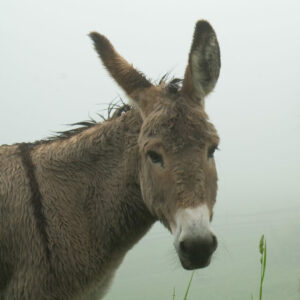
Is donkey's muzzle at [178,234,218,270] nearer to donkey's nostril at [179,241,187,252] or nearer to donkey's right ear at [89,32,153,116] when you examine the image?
donkey's nostril at [179,241,187,252]

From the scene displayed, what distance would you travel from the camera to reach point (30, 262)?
3.15 meters

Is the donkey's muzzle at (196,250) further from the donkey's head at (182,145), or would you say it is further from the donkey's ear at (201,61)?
the donkey's ear at (201,61)

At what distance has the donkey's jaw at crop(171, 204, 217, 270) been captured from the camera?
2.52 m

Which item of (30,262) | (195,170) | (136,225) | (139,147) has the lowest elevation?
(30,262)

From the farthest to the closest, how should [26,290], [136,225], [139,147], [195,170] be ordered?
[136,225], [139,147], [26,290], [195,170]

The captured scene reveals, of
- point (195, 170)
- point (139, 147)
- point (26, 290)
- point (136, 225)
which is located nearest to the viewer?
point (195, 170)

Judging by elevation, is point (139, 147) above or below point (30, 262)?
above

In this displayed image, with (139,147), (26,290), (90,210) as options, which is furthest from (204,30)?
(26,290)

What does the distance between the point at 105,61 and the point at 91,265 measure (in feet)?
6.24

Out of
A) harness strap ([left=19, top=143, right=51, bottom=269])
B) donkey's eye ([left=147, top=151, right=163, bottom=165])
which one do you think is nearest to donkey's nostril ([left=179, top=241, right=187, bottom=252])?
donkey's eye ([left=147, top=151, right=163, bottom=165])

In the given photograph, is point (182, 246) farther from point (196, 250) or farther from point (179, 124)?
point (179, 124)

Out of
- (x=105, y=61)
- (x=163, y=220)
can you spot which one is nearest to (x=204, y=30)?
(x=105, y=61)

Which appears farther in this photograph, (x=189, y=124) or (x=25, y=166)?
(x=25, y=166)

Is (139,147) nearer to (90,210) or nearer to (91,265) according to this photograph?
(90,210)
